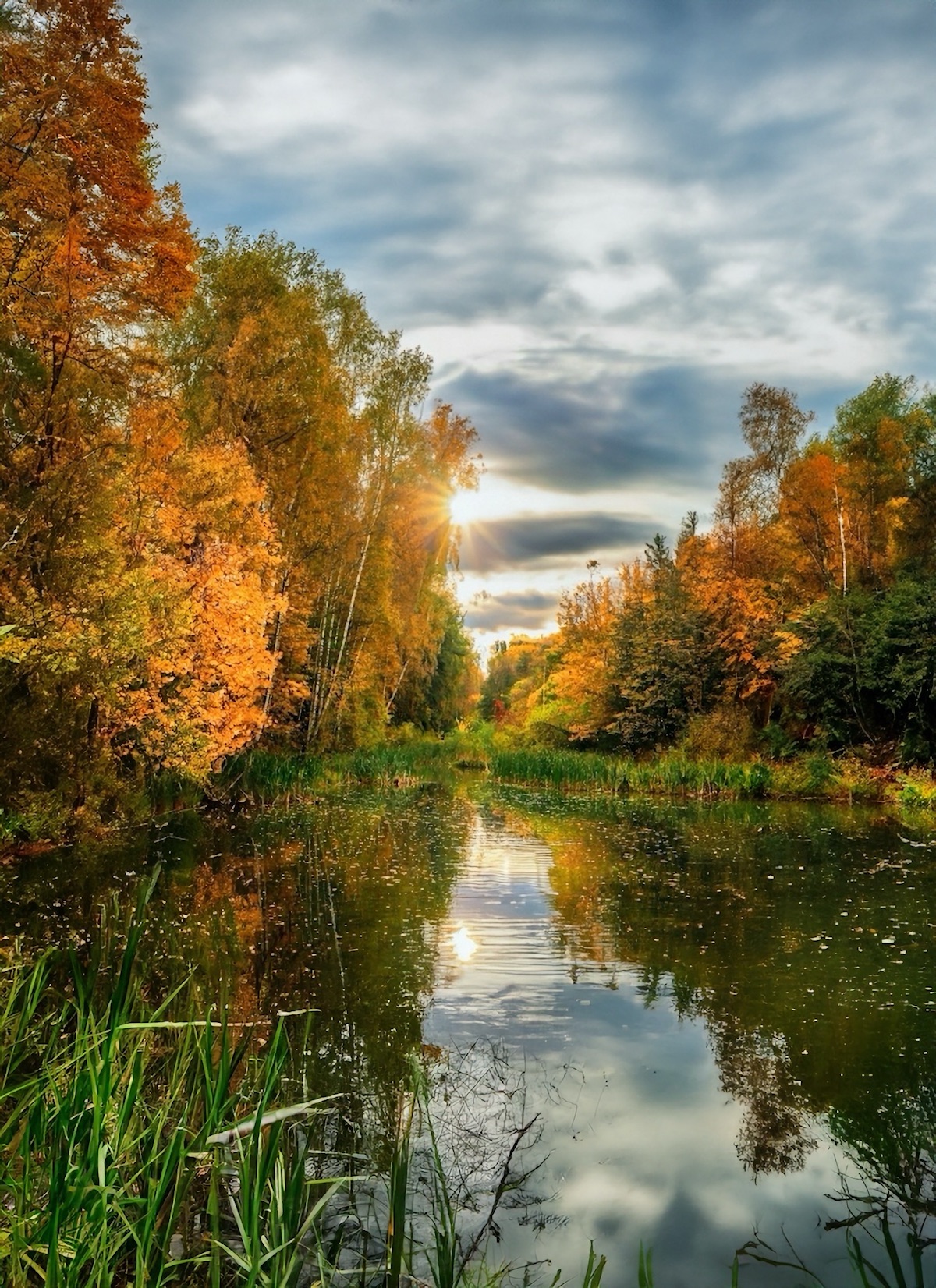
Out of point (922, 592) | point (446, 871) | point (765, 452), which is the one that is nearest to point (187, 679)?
point (446, 871)

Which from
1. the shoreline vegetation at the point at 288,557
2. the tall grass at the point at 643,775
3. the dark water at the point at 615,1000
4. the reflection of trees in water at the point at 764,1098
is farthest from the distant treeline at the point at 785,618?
the reflection of trees in water at the point at 764,1098

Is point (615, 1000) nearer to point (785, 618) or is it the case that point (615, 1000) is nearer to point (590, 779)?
point (590, 779)

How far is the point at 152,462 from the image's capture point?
1570cm

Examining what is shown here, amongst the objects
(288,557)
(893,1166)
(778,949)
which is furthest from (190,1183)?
(288,557)

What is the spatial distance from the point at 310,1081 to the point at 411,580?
29.2 metres

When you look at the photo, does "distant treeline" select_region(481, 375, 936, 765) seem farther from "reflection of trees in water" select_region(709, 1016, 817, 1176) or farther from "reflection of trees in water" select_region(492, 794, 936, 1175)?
"reflection of trees in water" select_region(709, 1016, 817, 1176)

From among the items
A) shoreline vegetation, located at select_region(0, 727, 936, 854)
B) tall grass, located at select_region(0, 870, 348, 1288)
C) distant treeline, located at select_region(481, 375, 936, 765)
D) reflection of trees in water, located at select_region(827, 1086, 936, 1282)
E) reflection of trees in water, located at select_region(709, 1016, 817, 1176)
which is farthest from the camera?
distant treeline, located at select_region(481, 375, 936, 765)

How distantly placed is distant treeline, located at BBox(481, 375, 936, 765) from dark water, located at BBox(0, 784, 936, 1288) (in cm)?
1039

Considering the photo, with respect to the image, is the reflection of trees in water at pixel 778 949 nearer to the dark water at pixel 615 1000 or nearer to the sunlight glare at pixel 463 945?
the dark water at pixel 615 1000

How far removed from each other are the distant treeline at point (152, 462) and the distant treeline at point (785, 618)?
880 centimetres

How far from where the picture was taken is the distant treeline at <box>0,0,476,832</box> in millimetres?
10094

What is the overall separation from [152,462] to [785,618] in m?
20.7

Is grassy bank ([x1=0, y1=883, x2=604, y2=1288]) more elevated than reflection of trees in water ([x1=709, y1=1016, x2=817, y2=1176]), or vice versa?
grassy bank ([x1=0, y1=883, x2=604, y2=1288])

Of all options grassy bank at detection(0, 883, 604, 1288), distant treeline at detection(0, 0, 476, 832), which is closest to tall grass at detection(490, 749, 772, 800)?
distant treeline at detection(0, 0, 476, 832)
